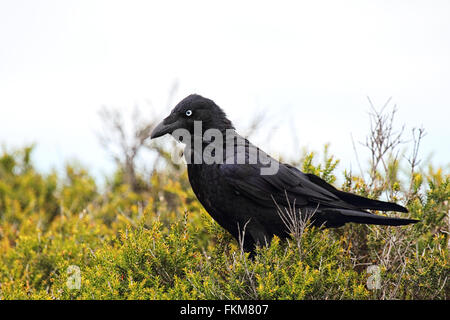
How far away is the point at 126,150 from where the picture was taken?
29.5 feet

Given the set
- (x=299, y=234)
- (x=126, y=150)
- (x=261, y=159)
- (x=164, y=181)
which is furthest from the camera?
(x=126, y=150)

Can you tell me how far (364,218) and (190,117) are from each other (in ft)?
5.46

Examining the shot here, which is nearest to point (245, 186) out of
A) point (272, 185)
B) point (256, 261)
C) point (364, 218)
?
point (272, 185)

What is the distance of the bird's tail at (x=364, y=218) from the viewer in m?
4.08

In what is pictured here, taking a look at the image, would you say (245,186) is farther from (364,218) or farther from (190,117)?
(364,218)

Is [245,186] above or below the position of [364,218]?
above

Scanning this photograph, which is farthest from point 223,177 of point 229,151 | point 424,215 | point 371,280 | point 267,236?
point 424,215

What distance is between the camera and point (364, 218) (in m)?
4.19

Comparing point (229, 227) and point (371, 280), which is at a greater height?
point (229, 227)

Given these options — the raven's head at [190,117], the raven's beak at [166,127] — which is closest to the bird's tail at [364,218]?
the raven's head at [190,117]

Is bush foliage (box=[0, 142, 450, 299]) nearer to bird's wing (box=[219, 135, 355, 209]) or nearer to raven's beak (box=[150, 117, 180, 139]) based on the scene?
bird's wing (box=[219, 135, 355, 209])

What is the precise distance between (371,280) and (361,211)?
56 cm

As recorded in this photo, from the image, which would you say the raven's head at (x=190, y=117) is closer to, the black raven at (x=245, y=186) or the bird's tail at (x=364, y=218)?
the black raven at (x=245, y=186)
